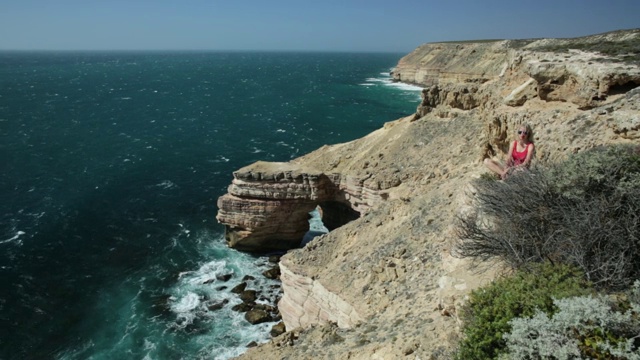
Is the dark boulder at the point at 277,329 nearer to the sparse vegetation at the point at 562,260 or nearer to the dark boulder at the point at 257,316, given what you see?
the dark boulder at the point at 257,316

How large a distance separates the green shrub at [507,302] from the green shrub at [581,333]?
0.41m

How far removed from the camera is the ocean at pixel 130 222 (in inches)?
978

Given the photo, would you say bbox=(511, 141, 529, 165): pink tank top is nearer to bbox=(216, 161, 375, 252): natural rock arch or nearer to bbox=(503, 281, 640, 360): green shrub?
bbox=(503, 281, 640, 360): green shrub

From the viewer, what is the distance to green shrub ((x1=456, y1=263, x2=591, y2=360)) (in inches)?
316

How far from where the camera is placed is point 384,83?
127 metres

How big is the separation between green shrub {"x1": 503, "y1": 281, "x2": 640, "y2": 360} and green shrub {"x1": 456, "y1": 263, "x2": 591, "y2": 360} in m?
0.41

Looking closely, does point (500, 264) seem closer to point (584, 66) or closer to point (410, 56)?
point (584, 66)

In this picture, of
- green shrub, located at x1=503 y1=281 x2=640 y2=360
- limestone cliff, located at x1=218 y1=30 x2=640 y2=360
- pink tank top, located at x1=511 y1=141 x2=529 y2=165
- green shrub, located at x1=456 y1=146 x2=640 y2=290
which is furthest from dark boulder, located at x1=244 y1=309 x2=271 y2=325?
green shrub, located at x1=503 y1=281 x2=640 y2=360

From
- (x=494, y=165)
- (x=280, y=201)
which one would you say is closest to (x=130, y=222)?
(x=280, y=201)

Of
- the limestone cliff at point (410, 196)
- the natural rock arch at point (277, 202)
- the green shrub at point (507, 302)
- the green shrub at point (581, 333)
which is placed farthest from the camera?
the natural rock arch at point (277, 202)

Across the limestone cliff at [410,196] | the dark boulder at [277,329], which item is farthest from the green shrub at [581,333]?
the dark boulder at [277,329]

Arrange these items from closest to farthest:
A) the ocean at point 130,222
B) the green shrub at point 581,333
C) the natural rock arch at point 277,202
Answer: the green shrub at point 581,333, the ocean at point 130,222, the natural rock arch at point 277,202

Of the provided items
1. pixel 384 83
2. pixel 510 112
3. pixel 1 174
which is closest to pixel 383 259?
pixel 510 112

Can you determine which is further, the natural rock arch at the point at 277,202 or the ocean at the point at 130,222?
the natural rock arch at the point at 277,202
